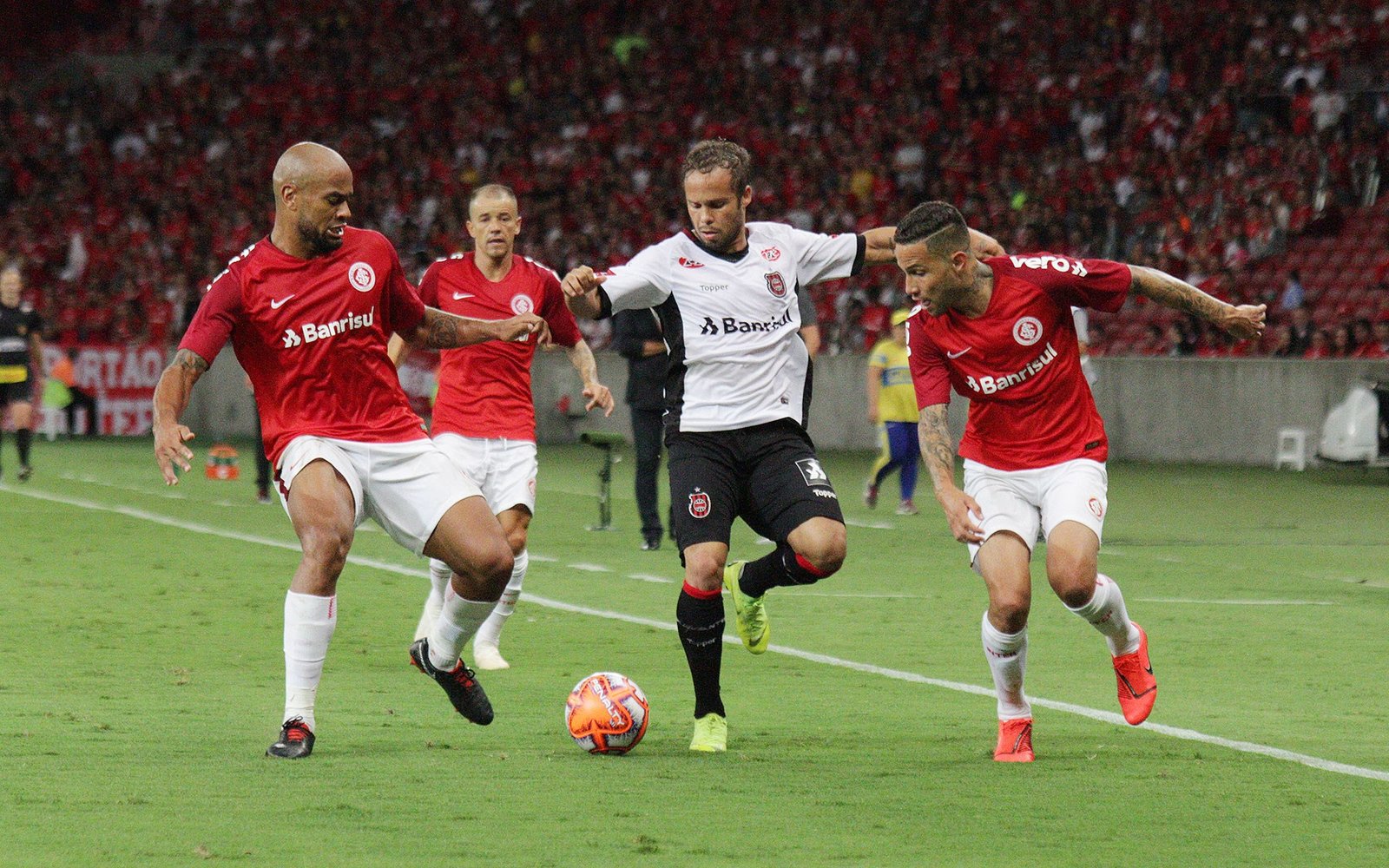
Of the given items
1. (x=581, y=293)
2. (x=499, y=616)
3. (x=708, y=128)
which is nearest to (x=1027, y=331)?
(x=581, y=293)

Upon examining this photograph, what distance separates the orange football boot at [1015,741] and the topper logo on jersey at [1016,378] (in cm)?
122

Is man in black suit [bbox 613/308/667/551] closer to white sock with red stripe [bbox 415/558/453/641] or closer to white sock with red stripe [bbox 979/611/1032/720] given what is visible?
white sock with red stripe [bbox 415/558/453/641]

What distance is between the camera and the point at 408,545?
288 inches

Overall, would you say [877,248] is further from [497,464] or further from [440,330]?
[497,464]

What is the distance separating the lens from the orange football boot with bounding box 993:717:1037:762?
6777mm

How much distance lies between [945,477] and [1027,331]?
0.65 metres

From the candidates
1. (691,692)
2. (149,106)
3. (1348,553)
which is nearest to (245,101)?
(149,106)

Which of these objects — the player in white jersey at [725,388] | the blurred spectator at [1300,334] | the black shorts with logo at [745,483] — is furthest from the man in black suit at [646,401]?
the blurred spectator at [1300,334]

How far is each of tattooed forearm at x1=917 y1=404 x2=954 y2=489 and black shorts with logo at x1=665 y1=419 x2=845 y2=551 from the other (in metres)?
0.41

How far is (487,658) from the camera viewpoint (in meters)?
9.13

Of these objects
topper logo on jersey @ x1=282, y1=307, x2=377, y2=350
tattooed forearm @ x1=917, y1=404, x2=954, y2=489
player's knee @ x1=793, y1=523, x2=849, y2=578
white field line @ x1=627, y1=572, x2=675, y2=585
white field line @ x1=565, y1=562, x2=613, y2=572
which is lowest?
white field line @ x1=565, y1=562, x2=613, y2=572

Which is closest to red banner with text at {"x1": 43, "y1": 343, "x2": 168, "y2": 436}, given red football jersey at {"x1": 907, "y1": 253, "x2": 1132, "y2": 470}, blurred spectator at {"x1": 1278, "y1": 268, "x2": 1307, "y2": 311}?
blurred spectator at {"x1": 1278, "y1": 268, "x2": 1307, "y2": 311}

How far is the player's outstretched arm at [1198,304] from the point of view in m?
7.03

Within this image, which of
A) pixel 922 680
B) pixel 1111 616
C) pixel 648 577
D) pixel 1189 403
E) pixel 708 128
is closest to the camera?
pixel 1111 616
